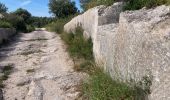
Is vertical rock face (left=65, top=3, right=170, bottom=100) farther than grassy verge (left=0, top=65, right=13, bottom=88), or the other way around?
grassy verge (left=0, top=65, right=13, bottom=88)

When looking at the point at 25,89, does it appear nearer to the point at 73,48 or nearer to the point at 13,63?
the point at 13,63

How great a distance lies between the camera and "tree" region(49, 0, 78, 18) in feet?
202

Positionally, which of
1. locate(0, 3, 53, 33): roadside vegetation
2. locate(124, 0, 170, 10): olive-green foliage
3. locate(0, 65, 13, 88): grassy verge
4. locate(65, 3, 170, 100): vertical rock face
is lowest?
locate(0, 3, 53, 33): roadside vegetation

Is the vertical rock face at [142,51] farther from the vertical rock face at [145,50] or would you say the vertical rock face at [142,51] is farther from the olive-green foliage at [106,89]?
the olive-green foliage at [106,89]

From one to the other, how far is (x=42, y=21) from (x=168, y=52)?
93.9 m

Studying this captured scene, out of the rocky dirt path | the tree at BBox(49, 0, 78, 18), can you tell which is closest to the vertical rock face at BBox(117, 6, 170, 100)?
the rocky dirt path

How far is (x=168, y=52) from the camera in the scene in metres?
4.08

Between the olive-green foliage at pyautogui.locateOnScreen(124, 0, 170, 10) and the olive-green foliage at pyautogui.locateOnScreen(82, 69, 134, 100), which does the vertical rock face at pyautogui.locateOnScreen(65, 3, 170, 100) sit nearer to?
the olive-green foliage at pyautogui.locateOnScreen(82, 69, 134, 100)

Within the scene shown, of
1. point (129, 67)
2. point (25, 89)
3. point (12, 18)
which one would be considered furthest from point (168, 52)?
point (12, 18)

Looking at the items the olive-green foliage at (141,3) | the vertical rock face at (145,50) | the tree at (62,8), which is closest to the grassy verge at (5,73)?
the olive-green foliage at (141,3)

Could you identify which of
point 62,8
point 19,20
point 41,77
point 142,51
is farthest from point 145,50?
point 62,8

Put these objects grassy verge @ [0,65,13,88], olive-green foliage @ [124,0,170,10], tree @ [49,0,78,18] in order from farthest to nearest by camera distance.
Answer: tree @ [49,0,78,18], grassy verge @ [0,65,13,88], olive-green foliage @ [124,0,170,10]

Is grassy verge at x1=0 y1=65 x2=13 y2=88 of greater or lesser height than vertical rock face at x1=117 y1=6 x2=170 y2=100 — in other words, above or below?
below

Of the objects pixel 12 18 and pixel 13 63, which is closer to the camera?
pixel 13 63
